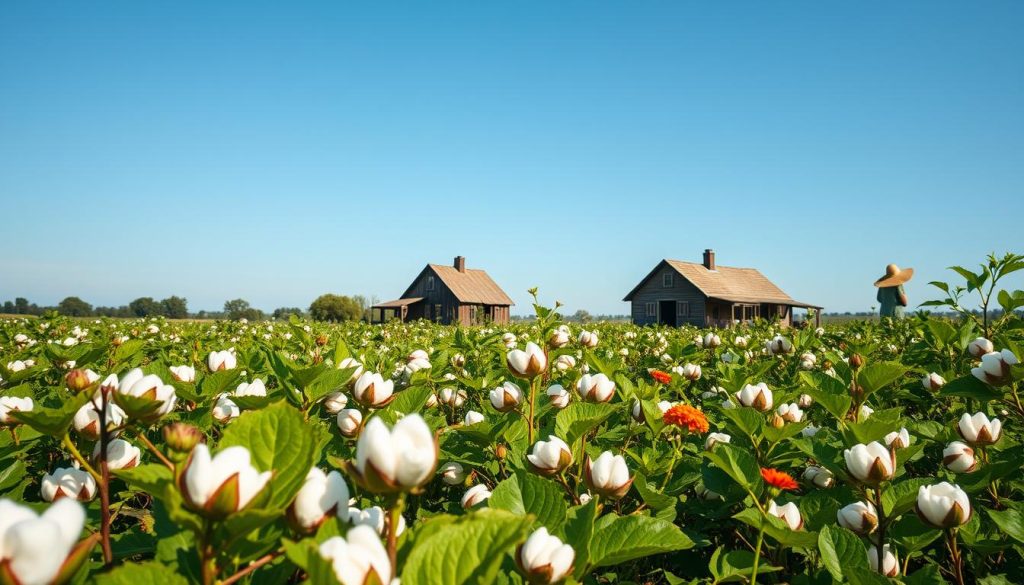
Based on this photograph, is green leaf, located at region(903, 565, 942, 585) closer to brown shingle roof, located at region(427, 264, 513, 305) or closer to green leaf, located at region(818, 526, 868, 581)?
green leaf, located at region(818, 526, 868, 581)

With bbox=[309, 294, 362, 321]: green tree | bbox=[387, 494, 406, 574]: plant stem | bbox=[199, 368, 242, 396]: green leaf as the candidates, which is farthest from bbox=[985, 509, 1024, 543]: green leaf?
bbox=[309, 294, 362, 321]: green tree

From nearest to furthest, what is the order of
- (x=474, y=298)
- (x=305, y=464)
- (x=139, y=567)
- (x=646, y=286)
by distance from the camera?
(x=139, y=567), (x=305, y=464), (x=646, y=286), (x=474, y=298)

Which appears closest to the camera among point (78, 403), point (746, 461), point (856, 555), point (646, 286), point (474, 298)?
point (78, 403)

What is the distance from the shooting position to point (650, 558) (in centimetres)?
195

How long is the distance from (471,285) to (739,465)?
38491mm

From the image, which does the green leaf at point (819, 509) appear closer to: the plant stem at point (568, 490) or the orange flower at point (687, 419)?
the orange flower at point (687, 419)

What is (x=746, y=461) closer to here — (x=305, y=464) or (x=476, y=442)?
(x=476, y=442)

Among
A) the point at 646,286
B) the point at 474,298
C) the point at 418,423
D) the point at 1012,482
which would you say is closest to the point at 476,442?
the point at 418,423

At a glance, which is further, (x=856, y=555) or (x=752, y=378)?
(x=752, y=378)

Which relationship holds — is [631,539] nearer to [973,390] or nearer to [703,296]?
[973,390]

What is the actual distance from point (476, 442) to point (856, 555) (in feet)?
3.70

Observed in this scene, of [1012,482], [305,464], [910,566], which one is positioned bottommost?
[910,566]

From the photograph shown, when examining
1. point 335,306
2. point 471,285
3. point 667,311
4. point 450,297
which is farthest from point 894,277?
point 335,306

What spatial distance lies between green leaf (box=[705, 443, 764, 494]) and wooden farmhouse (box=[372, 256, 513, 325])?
34250mm
